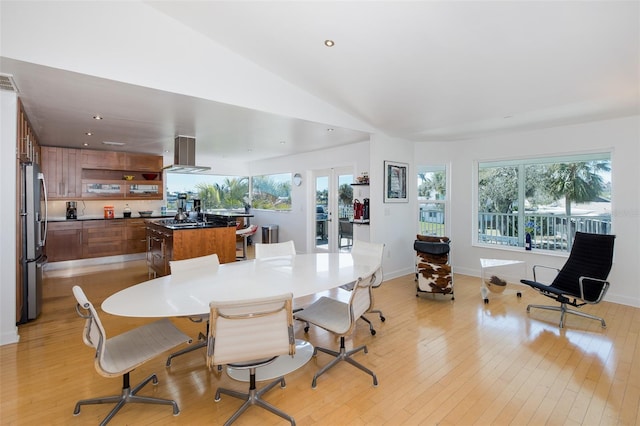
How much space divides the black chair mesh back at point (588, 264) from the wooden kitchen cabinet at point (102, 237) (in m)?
7.70

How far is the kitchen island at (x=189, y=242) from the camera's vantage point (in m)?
4.24

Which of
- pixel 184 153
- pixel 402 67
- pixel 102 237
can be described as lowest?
pixel 102 237

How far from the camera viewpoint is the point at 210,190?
8.77 meters

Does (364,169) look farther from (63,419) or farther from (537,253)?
(63,419)

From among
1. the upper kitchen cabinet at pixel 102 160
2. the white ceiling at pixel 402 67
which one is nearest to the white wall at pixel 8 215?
the white ceiling at pixel 402 67

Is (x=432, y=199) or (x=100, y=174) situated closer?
(x=432, y=199)

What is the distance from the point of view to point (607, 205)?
4.28 m

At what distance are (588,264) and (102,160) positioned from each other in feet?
27.4

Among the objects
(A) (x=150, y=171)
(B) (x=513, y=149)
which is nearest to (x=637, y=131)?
(B) (x=513, y=149)

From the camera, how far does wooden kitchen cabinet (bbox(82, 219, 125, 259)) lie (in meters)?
6.23

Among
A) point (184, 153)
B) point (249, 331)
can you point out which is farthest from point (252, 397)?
point (184, 153)

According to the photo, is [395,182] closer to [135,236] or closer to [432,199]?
[432,199]

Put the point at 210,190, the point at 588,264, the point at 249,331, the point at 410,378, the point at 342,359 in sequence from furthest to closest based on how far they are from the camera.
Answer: the point at 210,190
the point at 588,264
the point at 342,359
the point at 410,378
the point at 249,331

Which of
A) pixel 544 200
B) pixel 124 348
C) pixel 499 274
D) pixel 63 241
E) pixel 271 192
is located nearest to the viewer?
pixel 124 348
